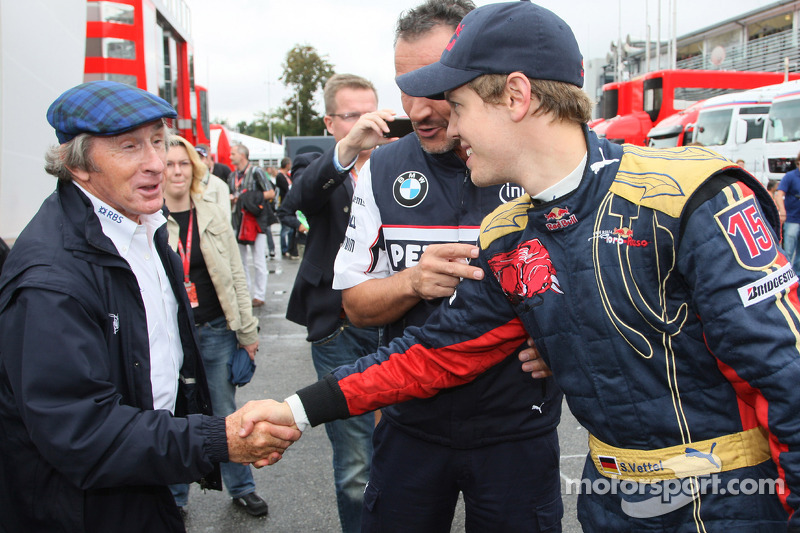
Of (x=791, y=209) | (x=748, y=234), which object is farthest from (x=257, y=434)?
(x=791, y=209)

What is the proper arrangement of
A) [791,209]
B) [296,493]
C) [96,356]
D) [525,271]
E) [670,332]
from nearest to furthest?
1. [670,332]
2. [525,271]
3. [96,356]
4. [296,493]
5. [791,209]

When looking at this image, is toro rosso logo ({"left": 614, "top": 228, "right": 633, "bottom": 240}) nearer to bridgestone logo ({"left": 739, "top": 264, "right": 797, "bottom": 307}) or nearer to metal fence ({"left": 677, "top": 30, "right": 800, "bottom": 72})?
bridgestone logo ({"left": 739, "top": 264, "right": 797, "bottom": 307})

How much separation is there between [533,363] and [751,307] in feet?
2.50

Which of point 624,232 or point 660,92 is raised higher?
point 660,92

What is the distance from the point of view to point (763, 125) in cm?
1484

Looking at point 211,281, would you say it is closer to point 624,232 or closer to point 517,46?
point 517,46

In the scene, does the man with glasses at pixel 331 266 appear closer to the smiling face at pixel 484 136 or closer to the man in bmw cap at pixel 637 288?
the smiling face at pixel 484 136

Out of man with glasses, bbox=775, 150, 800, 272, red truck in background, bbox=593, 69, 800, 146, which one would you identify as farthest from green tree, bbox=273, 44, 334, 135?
man with glasses, bbox=775, 150, 800, 272

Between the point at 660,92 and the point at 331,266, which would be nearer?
the point at 331,266

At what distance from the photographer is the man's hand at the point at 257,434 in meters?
1.97

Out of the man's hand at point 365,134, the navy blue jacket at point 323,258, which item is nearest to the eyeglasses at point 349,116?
the navy blue jacket at point 323,258

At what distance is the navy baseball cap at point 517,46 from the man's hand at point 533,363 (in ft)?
2.58

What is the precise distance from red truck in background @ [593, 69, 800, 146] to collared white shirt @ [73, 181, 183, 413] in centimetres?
2289

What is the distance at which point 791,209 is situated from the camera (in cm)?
895
